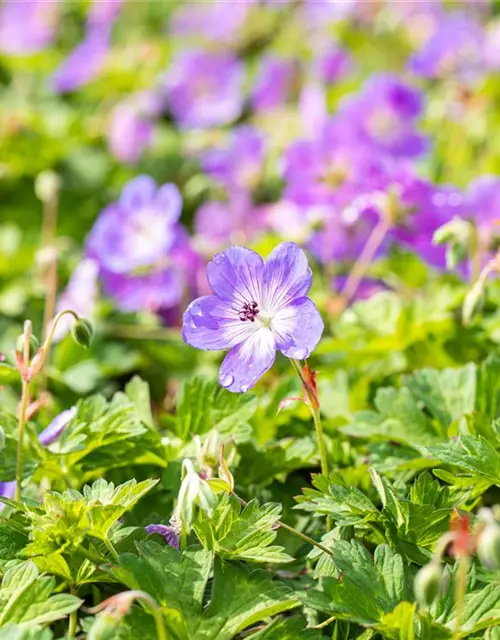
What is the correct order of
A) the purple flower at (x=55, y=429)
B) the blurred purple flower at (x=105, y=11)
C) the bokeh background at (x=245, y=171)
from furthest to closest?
the blurred purple flower at (x=105, y=11) < the bokeh background at (x=245, y=171) < the purple flower at (x=55, y=429)

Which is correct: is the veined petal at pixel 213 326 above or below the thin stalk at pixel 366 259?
above

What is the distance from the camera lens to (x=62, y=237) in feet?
9.29

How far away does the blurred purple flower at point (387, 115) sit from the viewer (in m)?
2.56

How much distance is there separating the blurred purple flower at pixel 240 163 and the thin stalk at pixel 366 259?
587 mm

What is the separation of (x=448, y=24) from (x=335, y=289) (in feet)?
5.01

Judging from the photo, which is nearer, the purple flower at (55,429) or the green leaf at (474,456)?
the green leaf at (474,456)

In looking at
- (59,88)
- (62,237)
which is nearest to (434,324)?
(62,237)

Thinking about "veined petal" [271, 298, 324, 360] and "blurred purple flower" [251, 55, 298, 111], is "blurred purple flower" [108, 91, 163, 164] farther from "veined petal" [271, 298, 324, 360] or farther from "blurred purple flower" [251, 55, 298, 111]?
"veined petal" [271, 298, 324, 360]

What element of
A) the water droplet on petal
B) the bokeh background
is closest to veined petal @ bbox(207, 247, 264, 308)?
the water droplet on petal

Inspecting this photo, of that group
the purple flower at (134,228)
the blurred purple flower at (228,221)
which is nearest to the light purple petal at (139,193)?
the purple flower at (134,228)

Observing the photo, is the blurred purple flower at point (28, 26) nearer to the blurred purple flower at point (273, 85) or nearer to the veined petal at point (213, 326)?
the blurred purple flower at point (273, 85)

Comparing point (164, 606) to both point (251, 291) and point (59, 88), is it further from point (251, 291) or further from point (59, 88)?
point (59, 88)

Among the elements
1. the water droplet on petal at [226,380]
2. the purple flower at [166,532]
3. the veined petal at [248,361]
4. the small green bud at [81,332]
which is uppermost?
the veined petal at [248,361]

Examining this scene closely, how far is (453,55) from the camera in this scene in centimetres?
310
